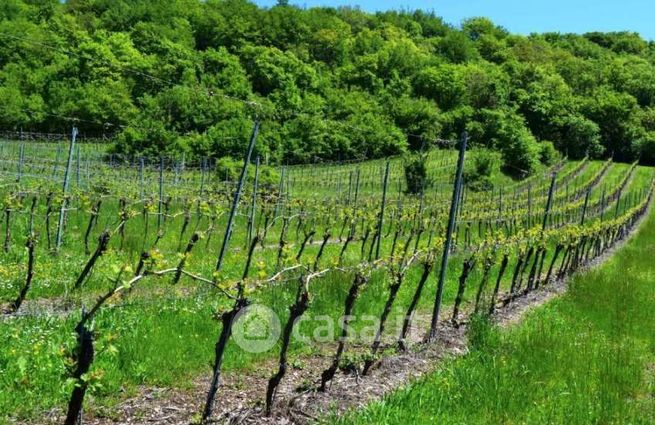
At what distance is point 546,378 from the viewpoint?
664cm

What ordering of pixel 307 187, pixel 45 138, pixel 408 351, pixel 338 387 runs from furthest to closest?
pixel 45 138
pixel 307 187
pixel 408 351
pixel 338 387

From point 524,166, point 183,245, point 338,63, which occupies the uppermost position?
point 338,63

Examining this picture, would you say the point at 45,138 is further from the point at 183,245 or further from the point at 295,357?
the point at 295,357

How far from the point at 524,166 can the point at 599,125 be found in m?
26.6

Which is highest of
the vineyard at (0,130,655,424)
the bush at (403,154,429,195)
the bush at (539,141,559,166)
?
the bush at (539,141,559,166)

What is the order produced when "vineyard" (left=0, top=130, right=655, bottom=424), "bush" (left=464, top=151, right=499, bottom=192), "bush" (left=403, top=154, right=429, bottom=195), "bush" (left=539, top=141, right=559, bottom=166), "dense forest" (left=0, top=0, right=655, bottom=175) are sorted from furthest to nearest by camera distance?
"bush" (left=539, top=141, right=559, bottom=166) < "dense forest" (left=0, top=0, right=655, bottom=175) < "bush" (left=464, top=151, right=499, bottom=192) < "bush" (left=403, top=154, right=429, bottom=195) < "vineyard" (left=0, top=130, right=655, bottom=424)

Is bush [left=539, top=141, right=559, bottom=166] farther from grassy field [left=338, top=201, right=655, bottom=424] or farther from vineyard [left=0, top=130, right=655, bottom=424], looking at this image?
grassy field [left=338, top=201, right=655, bottom=424]

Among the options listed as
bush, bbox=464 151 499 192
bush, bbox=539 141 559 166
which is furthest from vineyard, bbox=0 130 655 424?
bush, bbox=539 141 559 166

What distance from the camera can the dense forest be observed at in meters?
58.7

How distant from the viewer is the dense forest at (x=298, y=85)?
193 ft

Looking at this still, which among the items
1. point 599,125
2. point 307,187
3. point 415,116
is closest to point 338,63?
point 415,116

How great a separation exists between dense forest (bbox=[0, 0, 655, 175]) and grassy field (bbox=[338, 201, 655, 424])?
28.1 metres

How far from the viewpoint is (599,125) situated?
82.0 m

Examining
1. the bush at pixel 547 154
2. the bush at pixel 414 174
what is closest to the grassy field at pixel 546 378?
the bush at pixel 414 174
